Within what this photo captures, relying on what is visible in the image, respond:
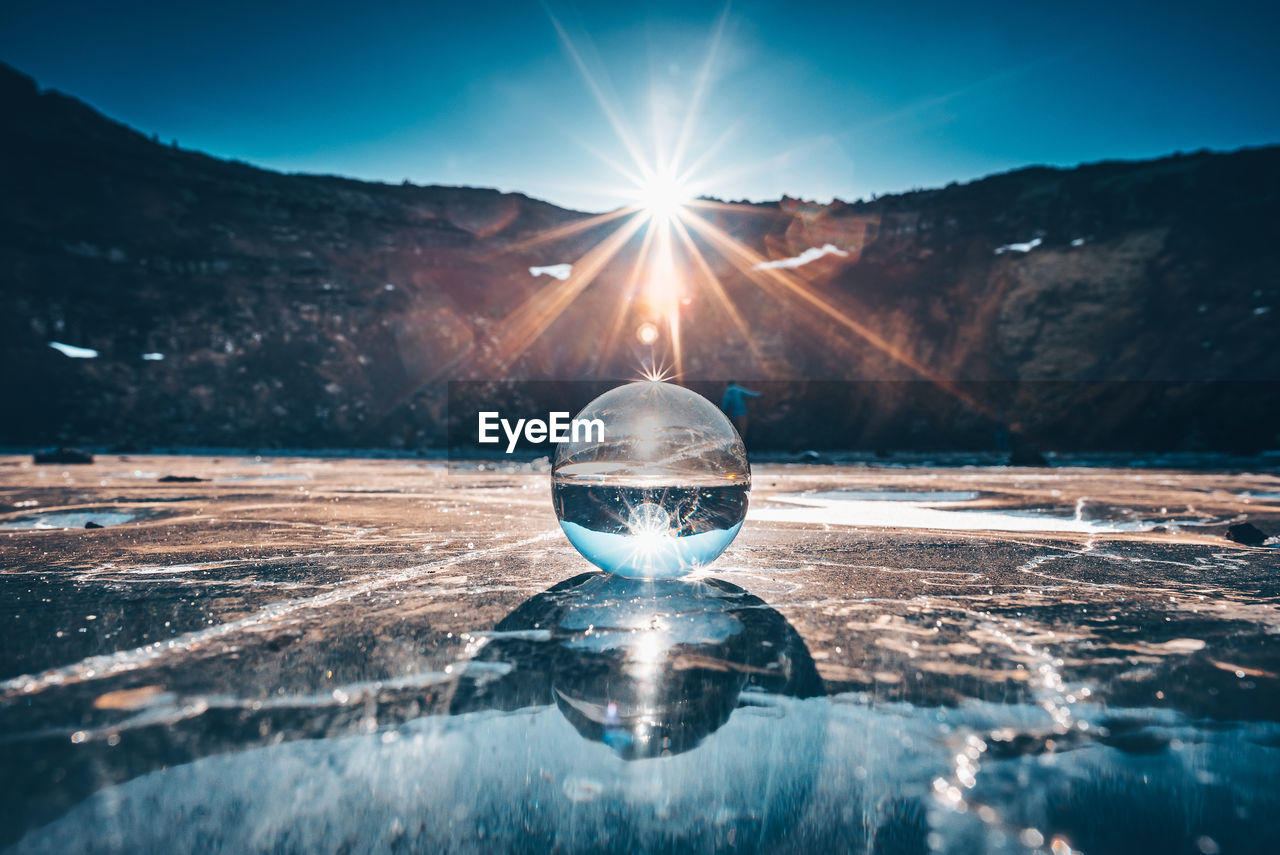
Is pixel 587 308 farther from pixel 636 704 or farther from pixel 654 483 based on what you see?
pixel 636 704

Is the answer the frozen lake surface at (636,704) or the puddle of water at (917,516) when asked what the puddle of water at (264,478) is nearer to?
the frozen lake surface at (636,704)

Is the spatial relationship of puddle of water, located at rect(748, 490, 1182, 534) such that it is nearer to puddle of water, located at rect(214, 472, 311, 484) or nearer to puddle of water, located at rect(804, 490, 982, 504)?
puddle of water, located at rect(804, 490, 982, 504)

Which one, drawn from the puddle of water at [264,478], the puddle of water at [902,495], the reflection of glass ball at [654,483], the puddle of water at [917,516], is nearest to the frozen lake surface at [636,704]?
the reflection of glass ball at [654,483]

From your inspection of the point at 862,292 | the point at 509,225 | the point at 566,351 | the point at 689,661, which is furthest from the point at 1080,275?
the point at 689,661

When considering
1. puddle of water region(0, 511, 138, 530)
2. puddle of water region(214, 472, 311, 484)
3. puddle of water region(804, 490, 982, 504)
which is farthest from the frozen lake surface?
puddle of water region(214, 472, 311, 484)

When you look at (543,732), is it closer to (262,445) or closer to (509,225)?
(262,445)

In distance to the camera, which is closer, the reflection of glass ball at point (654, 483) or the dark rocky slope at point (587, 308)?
the reflection of glass ball at point (654, 483)
